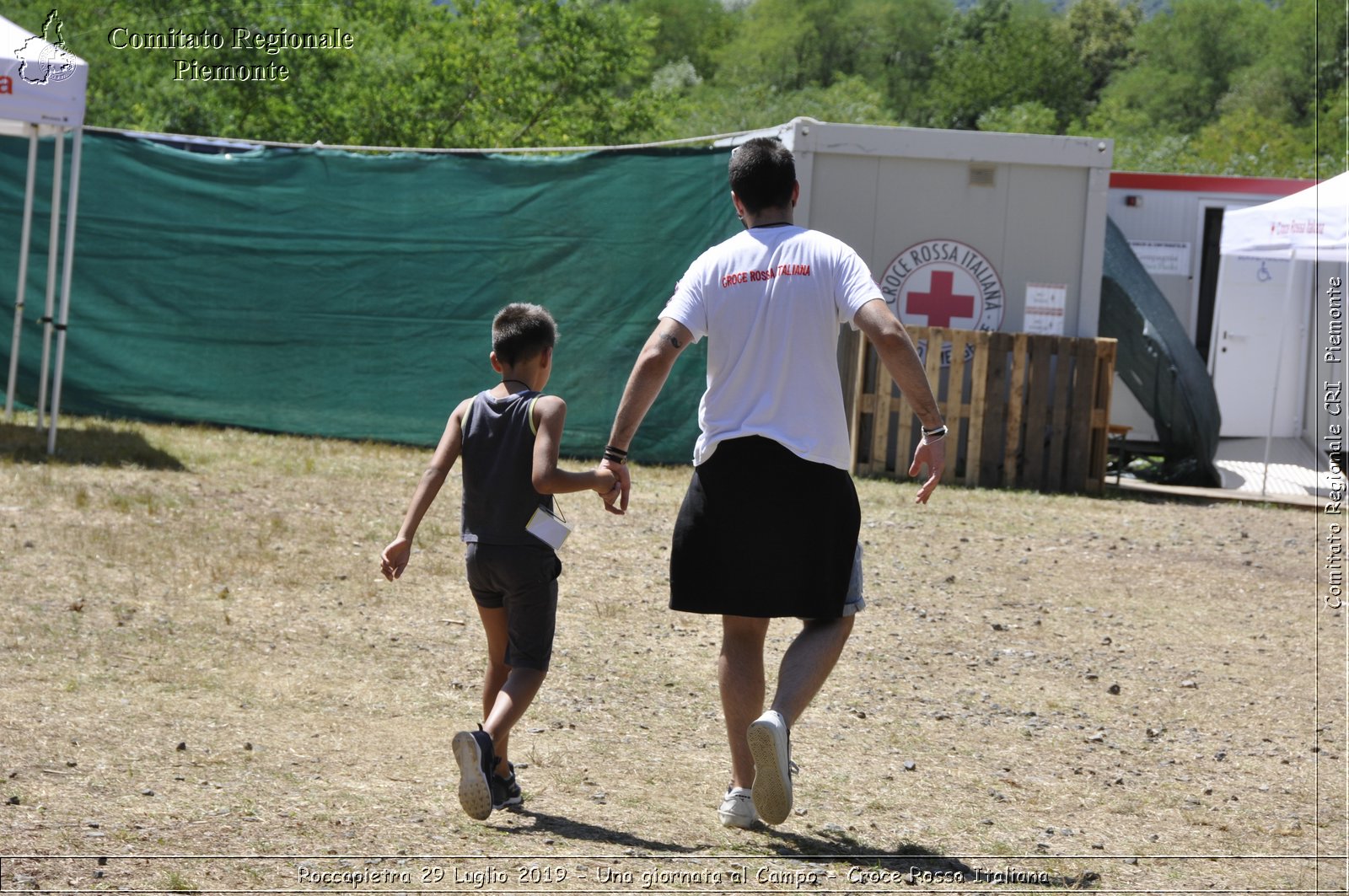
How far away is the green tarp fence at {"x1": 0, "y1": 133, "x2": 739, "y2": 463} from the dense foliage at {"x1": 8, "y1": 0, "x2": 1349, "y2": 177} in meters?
4.76

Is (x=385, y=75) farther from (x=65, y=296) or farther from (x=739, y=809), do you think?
(x=739, y=809)

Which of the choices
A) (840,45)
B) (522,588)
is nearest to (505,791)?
(522,588)

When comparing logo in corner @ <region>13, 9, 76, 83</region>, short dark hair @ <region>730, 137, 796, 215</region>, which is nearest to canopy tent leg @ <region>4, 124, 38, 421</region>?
logo in corner @ <region>13, 9, 76, 83</region>

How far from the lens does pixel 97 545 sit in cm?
677

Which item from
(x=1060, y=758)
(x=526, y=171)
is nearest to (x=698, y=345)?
(x=526, y=171)

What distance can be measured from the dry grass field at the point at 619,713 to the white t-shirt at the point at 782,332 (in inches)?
42.7

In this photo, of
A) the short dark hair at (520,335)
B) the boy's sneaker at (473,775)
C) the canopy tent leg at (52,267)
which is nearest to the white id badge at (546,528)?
the short dark hair at (520,335)

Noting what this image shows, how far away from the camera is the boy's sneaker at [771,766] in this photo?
341 centimetres

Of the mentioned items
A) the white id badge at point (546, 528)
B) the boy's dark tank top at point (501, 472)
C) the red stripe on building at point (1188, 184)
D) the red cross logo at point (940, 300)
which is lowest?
the white id badge at point (546, 528)

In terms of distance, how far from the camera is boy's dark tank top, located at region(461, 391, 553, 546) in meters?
3.75

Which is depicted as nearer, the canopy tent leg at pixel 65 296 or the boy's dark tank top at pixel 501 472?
the boy's dark tank top at pixel 501 472

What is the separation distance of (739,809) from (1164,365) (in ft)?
29.4

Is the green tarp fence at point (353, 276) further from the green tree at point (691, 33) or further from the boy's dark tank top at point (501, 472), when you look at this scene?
the green tree at point (691, 33)

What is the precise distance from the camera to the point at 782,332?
363cm
